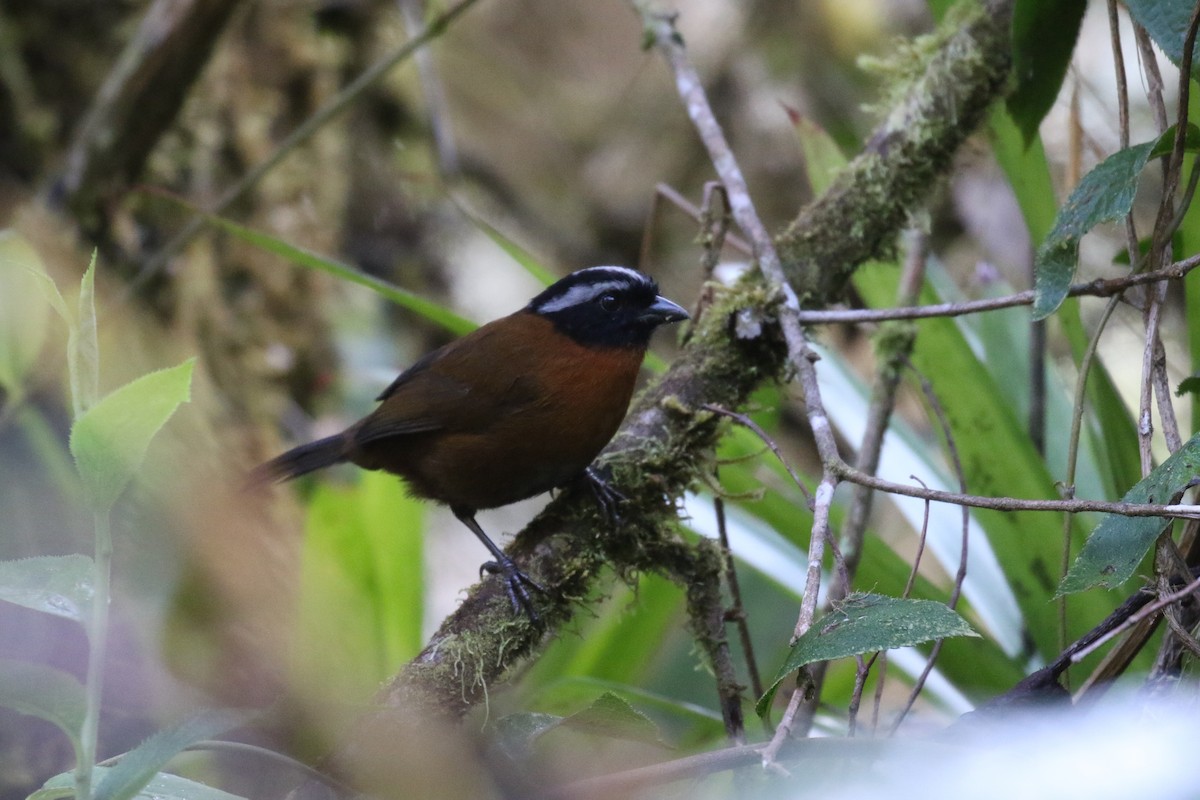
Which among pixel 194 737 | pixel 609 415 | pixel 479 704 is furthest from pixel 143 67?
pixel 194 737

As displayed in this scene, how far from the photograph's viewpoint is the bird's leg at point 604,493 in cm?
208

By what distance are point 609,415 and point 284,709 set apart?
5.75 feet

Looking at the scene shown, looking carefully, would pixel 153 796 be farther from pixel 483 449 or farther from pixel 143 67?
pixel 143 67

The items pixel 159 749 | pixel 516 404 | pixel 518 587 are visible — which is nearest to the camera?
pixel 159 749

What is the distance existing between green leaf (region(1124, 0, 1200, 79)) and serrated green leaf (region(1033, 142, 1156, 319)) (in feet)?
0.44

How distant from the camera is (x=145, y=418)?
0.86 metres

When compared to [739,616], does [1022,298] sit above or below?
above

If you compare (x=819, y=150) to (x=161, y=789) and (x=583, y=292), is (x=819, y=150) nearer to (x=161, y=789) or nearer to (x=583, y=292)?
(x=583, y=292)

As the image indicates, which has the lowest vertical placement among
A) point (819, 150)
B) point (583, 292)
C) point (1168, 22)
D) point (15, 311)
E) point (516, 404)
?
point (15, 311)

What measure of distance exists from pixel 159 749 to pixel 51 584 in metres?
0.17

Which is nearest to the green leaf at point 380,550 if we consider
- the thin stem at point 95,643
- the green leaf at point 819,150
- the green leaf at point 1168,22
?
the green leaf at point 819,150

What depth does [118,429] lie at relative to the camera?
34.0 inches

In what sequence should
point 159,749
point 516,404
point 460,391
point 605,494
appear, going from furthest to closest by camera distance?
1. point 460,391
2. point 516,404
3. point 605,494
4. point 159,749

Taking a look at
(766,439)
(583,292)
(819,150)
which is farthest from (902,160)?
(766,439)
